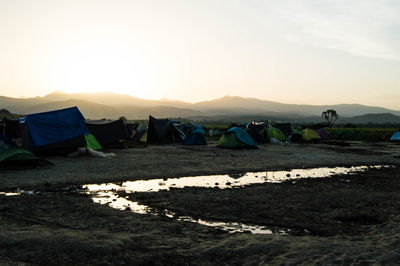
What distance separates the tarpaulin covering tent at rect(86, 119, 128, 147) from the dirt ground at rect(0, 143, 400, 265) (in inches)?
427

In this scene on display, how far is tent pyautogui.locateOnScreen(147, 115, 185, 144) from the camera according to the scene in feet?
102

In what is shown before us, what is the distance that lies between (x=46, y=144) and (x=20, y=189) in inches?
344

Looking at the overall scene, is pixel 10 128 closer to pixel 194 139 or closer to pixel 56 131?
pixel 56 131

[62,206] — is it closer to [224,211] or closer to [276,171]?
[224,211]

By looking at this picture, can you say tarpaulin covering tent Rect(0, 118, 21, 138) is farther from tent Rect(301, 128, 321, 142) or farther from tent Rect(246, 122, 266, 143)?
tent Rect(301, 128, 321, 142)

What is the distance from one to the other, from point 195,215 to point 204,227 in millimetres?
943

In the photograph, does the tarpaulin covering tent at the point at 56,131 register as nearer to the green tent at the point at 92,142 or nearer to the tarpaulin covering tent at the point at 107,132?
the green tent at the point at 92,142

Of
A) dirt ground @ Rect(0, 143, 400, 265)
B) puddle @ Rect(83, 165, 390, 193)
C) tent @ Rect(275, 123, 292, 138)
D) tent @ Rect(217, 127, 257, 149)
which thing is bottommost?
puddle @ Rect(83, 165, 390, 193)

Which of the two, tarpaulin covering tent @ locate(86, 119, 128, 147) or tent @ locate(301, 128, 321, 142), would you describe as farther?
tent @ locate(301, 128, 321, 142)

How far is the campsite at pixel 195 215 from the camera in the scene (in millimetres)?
5180

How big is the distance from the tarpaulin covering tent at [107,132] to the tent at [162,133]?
607 cm

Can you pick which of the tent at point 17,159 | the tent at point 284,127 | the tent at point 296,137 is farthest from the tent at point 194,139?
the tent at point 17,159

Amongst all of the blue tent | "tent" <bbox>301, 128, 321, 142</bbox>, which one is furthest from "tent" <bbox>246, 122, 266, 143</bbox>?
the blue tent

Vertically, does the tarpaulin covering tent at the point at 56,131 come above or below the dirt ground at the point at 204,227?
above
